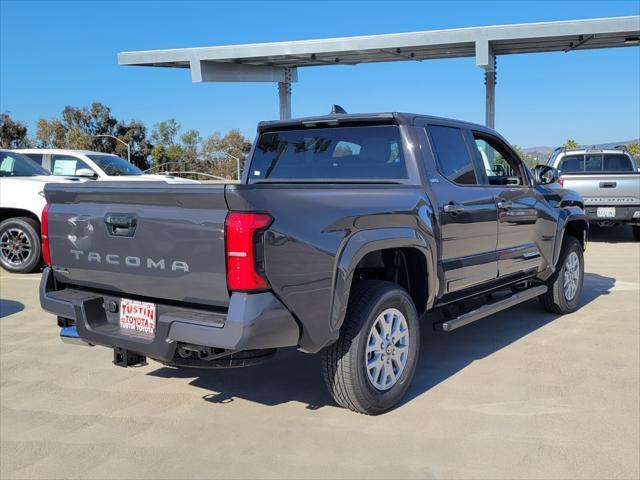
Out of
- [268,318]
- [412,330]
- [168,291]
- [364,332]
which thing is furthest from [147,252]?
[412,330]

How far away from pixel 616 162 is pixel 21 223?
11.3 meters

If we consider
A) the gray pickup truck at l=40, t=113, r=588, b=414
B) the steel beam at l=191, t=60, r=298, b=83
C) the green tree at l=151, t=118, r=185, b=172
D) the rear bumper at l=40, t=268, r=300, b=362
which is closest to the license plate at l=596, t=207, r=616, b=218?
the gray pickup truck at l=40, t=113, r=588, b=414

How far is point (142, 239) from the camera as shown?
3.38 meters

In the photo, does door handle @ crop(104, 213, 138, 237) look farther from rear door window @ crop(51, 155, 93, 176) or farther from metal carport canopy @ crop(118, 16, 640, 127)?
metal carport canopy @ crop(118, 16, 640, 127)

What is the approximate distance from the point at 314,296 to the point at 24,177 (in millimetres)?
7512

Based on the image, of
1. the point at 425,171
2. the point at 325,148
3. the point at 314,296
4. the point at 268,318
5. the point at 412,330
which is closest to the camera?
the point at 268,318

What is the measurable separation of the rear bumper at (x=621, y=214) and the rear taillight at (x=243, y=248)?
32.3 feet

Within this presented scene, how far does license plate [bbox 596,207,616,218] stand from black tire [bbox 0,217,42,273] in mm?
9640

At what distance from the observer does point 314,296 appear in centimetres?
333

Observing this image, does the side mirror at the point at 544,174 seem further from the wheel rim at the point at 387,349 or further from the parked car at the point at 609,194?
the parked car at the point at 609,194

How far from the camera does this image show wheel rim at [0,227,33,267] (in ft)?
29.2

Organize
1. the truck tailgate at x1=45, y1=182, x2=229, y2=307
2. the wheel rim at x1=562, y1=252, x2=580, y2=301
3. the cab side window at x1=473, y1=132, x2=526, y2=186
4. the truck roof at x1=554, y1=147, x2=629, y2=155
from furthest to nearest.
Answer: the truck roof at x1=554, y1=147, x2=629, y2=155
the wheel rim at x1=562, y1=252, x2=580, y2=301
the cab side window at x1=473, y1=132, x2=526, y2=186
the truck tailgate at x1=45, y1=182, x2=229, y2=307

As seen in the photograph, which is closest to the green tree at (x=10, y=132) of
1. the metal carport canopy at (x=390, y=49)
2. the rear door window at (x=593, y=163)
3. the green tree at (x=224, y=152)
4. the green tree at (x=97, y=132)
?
the green tree at (x=97, y=132)

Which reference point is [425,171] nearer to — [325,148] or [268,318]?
[325,148]
